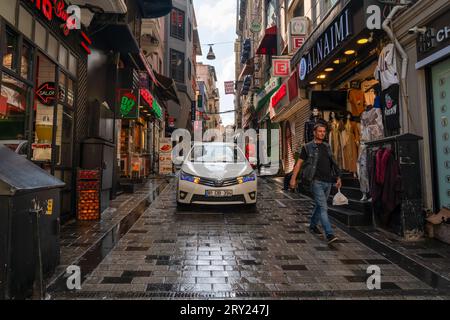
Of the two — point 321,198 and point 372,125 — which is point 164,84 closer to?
point 372,125

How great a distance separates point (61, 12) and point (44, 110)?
2.03m

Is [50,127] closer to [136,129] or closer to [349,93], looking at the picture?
[349,93]

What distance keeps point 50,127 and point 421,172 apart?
7197 millimetres

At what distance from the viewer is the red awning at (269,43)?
20906 millimetres

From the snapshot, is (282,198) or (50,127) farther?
(282,198)

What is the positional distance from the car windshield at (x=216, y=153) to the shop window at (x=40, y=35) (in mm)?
4352

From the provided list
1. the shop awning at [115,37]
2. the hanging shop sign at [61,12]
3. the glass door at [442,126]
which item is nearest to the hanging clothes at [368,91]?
the glass door at [442,126]

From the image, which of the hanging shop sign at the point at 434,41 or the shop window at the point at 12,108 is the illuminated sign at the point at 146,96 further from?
the hanging shop sign at the point at 434,41

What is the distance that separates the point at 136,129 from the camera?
17.5m

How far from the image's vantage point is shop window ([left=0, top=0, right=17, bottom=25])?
4.70 metres

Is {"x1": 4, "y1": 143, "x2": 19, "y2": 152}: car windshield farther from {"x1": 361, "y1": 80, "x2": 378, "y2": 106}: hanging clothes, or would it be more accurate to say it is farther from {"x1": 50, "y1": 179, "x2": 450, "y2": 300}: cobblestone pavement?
{"x1": 361, "y1": 80, "x2": 378, "y2": 106}: hanging clothes

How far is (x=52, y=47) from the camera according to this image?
6.53 meters

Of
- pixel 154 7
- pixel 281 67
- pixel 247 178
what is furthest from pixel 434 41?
pixel 154 7

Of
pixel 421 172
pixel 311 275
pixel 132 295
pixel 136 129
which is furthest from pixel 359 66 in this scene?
pixel 136 129
